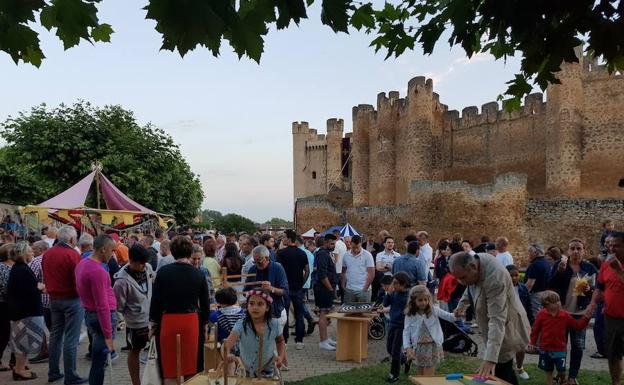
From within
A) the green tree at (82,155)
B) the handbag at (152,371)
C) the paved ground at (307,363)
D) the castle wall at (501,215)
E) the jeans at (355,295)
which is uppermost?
the green tree at (82,155)

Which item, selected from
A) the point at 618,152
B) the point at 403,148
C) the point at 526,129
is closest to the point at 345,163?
the point at 403,148

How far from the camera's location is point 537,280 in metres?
8.62

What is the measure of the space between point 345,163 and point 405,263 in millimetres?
44377

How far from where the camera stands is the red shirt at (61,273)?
675 cm

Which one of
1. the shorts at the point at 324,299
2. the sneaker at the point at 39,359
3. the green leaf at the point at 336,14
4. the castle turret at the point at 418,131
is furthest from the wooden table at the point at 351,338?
the castle turret at the point at 418,131

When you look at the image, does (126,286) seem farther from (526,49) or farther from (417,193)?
(417,193)

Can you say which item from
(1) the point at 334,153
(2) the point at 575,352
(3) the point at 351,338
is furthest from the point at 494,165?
(2) the point at 575,352

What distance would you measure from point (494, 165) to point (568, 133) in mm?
7019

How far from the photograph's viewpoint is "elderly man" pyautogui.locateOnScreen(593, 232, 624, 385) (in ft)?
18.5

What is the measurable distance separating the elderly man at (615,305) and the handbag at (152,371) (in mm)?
4650

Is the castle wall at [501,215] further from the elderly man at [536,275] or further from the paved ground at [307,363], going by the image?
the elderly man at [536,275]

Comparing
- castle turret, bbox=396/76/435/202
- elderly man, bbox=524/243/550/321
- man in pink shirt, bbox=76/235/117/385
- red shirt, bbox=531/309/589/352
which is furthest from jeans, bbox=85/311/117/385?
castle turret, bbox=396/76/435/202

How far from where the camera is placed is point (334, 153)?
173 feet

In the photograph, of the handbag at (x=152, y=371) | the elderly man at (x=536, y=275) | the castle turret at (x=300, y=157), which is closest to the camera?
the handbag at (x=152, y=371)
